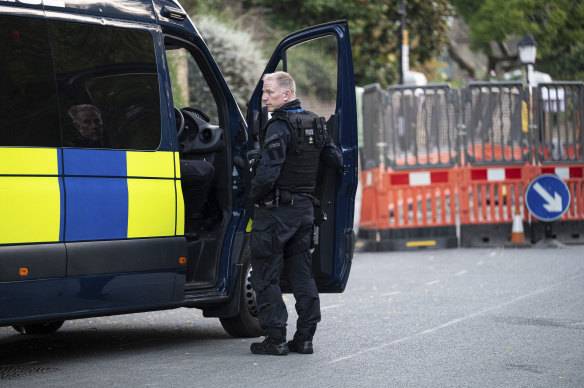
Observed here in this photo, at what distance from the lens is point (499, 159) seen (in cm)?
1641

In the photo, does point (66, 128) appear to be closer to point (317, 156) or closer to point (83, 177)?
point (83, 177)

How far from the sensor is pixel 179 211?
23.4ft

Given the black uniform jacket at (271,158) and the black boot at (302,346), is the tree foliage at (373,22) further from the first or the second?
the black boot at (302,346)

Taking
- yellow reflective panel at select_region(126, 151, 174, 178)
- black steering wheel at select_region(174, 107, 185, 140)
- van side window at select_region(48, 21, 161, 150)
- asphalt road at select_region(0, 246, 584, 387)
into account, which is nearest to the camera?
asphalt road at select_region(0, 246, 584, 387)

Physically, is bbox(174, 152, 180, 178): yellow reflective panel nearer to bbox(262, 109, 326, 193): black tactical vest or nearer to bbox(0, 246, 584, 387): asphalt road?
bbox(262, 109, 326, 193): black tactical vest

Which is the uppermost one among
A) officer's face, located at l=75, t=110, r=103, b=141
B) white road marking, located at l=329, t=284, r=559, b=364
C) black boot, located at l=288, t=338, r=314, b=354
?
officer's face, located at l=75, t=110, r=103, b=141

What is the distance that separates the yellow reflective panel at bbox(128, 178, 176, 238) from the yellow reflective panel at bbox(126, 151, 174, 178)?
0.04 meters

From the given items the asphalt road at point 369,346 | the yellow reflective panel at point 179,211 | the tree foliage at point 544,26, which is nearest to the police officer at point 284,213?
the asphalt road at point 369,346

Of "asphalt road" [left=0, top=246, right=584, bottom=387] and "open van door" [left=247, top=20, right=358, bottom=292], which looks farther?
"open van door" [left=247, top=20, right=358, bottom=292]

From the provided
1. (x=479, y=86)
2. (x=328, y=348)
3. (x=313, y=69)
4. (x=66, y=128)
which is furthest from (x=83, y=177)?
(x=479, y=86)

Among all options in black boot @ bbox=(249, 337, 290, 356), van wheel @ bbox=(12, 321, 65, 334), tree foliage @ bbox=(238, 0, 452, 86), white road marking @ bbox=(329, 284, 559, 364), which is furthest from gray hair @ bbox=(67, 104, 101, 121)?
tree foliage @ bbox=(238, 0, 452, 86)

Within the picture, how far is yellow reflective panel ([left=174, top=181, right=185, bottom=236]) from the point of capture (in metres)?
7.13

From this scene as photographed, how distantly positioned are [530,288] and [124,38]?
5799mm

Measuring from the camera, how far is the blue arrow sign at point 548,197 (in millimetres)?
15594
